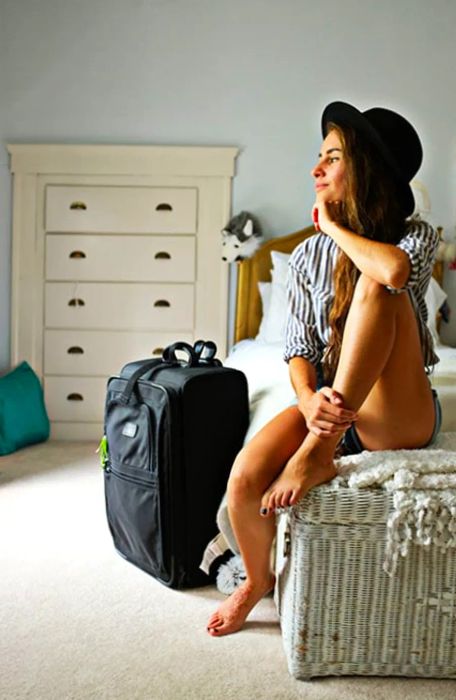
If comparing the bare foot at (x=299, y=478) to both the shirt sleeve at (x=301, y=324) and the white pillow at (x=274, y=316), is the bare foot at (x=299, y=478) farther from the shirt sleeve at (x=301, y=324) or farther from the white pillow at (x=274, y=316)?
the white pillow at (x=274, y=316)

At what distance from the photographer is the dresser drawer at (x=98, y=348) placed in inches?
160

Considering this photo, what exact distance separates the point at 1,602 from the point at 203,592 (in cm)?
48

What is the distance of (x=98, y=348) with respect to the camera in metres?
4.06

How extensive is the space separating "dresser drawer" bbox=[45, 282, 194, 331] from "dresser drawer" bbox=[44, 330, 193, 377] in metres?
0.04

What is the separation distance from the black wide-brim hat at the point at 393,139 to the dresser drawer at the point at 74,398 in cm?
256

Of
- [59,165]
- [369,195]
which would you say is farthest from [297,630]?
[59,165]

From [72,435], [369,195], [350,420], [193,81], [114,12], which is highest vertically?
[114,12]

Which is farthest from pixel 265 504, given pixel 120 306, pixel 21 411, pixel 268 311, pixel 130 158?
pixel 130 158

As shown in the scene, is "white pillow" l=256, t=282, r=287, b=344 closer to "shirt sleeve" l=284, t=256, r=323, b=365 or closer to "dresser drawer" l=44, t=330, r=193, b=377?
"dresser drawer" l=44, t=330, r=193, b=377

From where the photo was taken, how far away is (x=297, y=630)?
1.56 m

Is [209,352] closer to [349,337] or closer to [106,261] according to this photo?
[349,337]

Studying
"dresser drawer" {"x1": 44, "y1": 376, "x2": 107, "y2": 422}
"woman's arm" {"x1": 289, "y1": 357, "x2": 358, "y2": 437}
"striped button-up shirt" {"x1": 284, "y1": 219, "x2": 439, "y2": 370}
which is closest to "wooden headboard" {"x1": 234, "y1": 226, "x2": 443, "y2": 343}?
"dresser drawer" {"x1": 44, "y1": 376, "x2": 107, "y2": 422}

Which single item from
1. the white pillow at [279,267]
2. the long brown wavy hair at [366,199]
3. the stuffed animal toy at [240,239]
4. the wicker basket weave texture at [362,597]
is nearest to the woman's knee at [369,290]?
the long brown wavy hair at [366,199]

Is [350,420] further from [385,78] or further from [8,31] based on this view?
[8,31]
